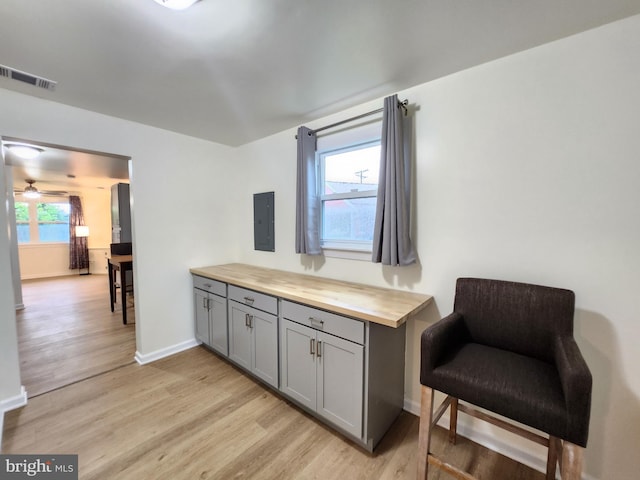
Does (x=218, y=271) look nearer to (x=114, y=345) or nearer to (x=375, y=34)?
(x=114, y=345)

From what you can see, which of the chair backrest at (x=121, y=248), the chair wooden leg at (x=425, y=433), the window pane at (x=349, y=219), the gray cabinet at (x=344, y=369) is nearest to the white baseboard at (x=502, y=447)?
the gray cabinet at (x=344, y=369)

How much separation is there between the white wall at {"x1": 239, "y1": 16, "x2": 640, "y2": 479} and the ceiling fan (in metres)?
7.75

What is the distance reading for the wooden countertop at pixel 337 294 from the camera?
1.43 metres

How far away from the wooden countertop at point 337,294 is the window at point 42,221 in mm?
7238

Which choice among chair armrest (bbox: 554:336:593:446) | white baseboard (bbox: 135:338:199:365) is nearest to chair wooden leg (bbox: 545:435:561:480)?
chair armrest (bbox: 554:336:593:446)

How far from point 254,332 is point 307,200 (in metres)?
1.21

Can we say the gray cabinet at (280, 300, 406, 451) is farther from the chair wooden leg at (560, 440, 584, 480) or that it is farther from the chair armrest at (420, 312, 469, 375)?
the chair wooden leg at (560, 440, 584, 480)

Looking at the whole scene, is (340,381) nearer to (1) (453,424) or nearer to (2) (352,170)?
(1) (453,424)

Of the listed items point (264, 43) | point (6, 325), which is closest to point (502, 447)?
point (264, 43)

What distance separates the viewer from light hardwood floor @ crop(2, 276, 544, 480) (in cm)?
143

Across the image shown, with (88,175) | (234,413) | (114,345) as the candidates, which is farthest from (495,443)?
(88,175)

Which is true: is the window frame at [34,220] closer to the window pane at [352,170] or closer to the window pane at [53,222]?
the window pane at [53,222]

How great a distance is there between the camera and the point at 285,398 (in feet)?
6.64

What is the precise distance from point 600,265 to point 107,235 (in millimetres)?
9593
